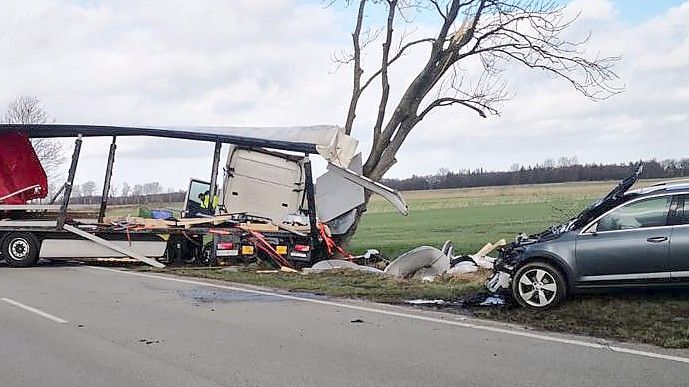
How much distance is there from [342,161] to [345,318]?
792cm

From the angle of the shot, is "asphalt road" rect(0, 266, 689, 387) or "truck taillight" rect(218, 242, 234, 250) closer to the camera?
"asphalt road" rect(0, 266, 689, 387)

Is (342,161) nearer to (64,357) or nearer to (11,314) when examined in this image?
(11,314)

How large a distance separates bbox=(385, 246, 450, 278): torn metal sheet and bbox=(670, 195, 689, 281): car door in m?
6.04

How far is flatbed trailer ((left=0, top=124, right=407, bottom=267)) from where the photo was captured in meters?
17.5

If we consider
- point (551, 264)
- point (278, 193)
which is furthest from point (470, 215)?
point (551, 264)

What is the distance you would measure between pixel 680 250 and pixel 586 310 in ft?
4.29

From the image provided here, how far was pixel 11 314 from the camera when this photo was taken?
1048 cm

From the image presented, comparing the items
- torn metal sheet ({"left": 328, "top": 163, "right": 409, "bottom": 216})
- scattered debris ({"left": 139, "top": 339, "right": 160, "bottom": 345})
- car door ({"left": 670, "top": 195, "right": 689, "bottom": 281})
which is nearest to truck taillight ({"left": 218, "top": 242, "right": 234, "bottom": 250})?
torn metal sheet ({"left": 328, "top": 163, "right": 409, "bottom": 216})

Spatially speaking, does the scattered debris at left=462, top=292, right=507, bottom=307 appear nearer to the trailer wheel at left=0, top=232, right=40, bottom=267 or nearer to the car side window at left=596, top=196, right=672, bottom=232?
the car side window at left=596, top=196, right=672, bottom=232

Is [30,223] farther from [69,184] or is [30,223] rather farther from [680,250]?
[680,250]

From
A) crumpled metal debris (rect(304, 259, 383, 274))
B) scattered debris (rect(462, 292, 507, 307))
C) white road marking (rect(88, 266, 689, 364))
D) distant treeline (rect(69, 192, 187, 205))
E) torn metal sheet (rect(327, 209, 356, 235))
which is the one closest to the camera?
white road marking (rect(88, 266, 689, 364))

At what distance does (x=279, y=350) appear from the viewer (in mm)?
7836

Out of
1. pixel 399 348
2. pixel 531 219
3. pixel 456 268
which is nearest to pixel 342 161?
pixel 456 268

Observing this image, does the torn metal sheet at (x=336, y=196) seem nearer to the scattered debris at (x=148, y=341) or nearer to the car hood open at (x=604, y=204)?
the car hood open at (x=604, y=204)
